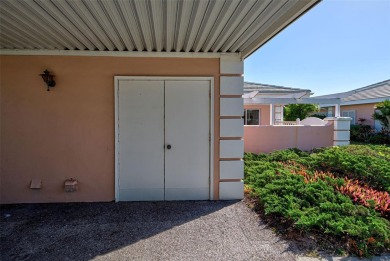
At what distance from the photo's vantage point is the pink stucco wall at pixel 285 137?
794 centimetres

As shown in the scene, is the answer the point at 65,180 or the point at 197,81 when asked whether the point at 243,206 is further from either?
the point at 65,180

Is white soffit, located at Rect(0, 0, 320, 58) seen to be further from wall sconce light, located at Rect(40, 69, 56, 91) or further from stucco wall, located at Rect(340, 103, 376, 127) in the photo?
stucco wall, located at Rect(340, 103, 376, 127)

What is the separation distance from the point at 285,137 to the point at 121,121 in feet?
19.3

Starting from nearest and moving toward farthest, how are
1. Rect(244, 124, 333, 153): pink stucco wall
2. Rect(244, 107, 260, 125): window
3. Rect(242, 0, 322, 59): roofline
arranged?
Rect(242, 0, 322, 59): roofline
Rect(244, 124, 333, 153): pink stucco wall
Rect(244, 107, 260, 125): window

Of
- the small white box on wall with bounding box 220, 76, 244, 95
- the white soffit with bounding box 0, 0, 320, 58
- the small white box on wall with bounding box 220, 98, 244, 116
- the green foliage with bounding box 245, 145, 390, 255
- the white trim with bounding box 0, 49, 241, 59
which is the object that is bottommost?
the green foliage with bounding box 245, 145, 390, 255

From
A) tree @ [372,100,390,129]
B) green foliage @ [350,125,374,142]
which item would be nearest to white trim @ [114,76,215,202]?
tree @ [372,100,390,129]

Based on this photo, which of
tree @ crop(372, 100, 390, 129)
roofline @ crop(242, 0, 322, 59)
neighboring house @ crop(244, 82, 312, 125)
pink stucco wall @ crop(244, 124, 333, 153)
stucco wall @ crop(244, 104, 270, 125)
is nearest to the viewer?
roofline @ crop(242, 0, 322, 59)

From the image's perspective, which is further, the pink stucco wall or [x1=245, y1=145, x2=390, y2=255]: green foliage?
the pink stucco wall

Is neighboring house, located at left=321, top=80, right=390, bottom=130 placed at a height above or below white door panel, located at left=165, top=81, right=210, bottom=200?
above

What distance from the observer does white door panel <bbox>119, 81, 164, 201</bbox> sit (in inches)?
169

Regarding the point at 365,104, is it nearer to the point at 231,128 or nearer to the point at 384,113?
the point at 384,113

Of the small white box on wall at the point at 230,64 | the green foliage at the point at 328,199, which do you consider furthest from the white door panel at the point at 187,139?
the green foliage at the point at 328,199

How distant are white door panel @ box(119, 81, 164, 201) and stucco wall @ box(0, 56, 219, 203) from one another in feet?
0.65

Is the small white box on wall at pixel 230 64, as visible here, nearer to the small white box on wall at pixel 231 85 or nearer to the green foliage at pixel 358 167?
the small white box on wall at pixel 231 85
